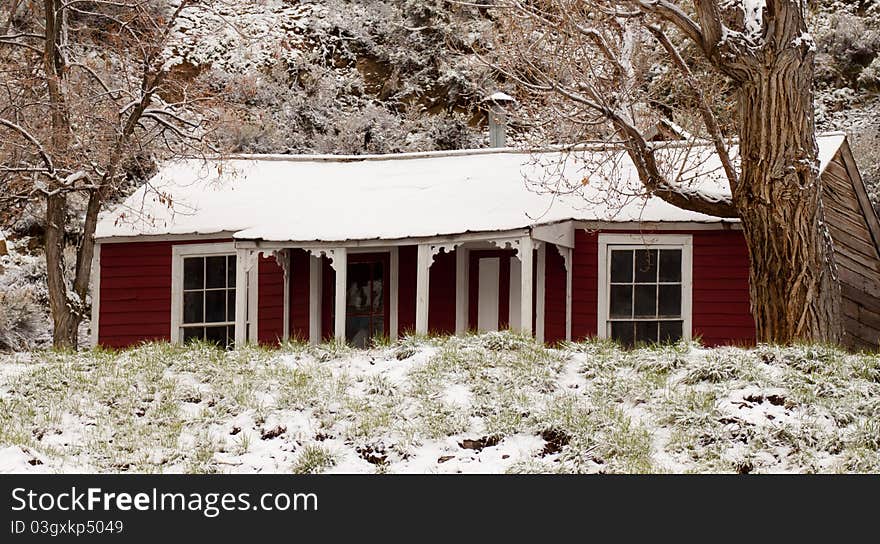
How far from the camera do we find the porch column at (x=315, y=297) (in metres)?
19.3

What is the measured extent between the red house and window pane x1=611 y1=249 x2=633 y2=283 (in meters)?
0.02

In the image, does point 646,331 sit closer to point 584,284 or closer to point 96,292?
point 584,284

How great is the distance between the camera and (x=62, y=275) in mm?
18281

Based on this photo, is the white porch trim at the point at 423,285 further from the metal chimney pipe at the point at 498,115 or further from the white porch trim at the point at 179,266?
the metal chimney pipe at the point at 498,115

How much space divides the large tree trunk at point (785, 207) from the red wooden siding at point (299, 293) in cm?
817

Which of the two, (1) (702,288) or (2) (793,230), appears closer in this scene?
(2) (793,230)

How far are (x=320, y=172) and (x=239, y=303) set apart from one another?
405cm

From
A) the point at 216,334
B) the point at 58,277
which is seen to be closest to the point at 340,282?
the point at 216,334

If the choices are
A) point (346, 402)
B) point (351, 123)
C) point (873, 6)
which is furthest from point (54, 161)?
point (873, 6)

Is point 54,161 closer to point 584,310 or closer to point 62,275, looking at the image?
point 62,275

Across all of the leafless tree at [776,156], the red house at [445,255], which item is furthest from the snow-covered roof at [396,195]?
the leafless tree at [776,156]

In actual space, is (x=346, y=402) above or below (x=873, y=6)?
below

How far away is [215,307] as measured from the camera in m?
Result: 19.4

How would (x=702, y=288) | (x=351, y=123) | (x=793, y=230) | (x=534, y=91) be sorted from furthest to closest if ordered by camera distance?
(x=351, y=123) → (x=702, y=288) → (x=534, y=91) → (x=793, y=230)
